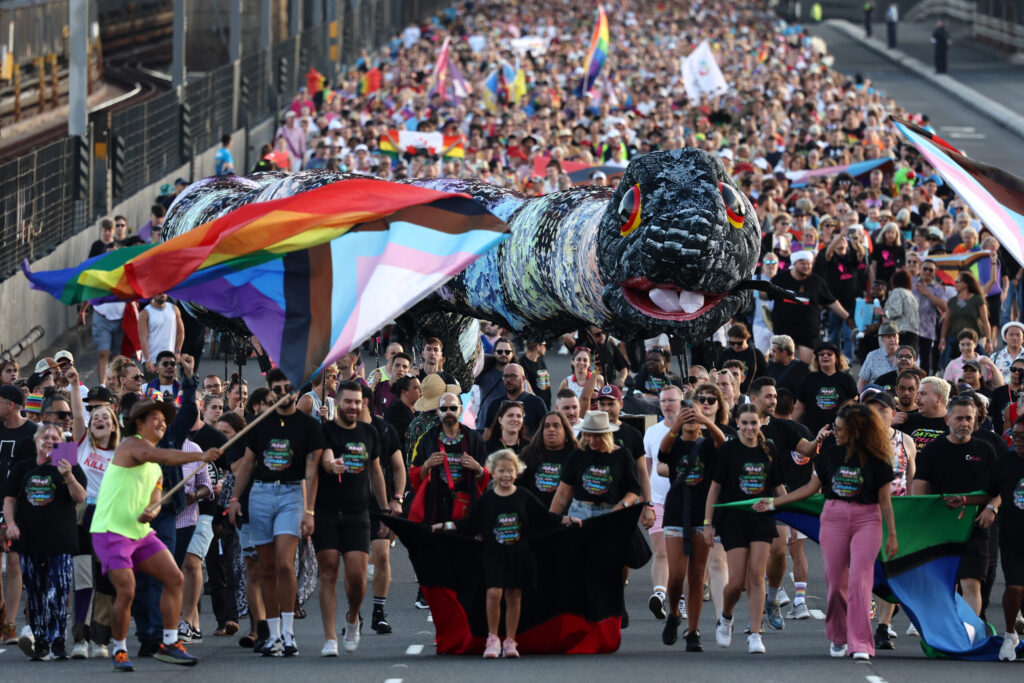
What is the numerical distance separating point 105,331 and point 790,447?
9.84 m

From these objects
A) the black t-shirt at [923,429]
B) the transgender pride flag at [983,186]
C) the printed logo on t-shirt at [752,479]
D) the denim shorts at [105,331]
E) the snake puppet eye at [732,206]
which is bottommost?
the denim shorts at [105,331]

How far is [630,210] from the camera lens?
9.89 m

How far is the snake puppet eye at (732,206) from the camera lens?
9922 millimetres

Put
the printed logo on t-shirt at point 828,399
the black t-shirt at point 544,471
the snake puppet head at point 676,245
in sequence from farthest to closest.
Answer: the printed logo on t-shirt at point 828,399 → the black t-shirt at point 544,471 → the snake puppet head at point 676,245

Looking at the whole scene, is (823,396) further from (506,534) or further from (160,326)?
(160,326)

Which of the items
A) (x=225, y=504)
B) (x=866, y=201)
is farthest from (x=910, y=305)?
(x=225, y=504)

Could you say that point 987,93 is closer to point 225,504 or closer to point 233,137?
point 233,137

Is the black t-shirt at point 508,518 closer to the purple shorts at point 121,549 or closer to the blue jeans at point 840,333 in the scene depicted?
the purple shorts at point 121,549

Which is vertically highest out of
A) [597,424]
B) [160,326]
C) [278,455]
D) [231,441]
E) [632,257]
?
[632,257]

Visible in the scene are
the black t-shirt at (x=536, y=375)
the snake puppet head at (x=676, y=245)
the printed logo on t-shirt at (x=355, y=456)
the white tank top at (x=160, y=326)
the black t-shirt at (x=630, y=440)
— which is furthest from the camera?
the white tank top at (x=160, y=326)

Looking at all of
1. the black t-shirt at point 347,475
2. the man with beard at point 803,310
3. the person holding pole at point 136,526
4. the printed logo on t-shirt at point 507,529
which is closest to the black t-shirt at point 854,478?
the printed logo on t-shirt at point 507,529

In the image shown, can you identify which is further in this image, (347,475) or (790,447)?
(790,447)

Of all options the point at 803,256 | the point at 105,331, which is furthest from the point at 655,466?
the point at 105,331

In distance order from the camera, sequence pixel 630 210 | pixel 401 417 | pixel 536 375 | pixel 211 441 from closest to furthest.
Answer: pixel 630 210, pixel 211 441, pixel 401 417, pixel 536 375
